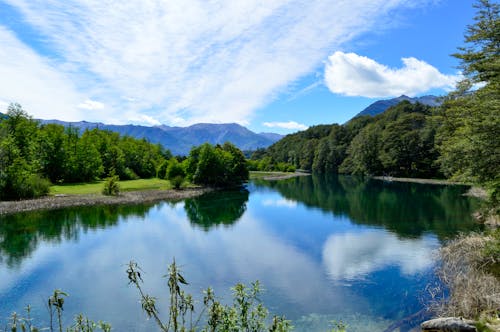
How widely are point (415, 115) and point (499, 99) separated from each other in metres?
Result: 86.4

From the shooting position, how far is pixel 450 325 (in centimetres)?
1190

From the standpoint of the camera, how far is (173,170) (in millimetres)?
67938

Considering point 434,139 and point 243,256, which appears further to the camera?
point 434,139

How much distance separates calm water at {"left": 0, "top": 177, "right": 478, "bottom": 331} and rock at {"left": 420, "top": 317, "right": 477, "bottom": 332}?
1.15 metres

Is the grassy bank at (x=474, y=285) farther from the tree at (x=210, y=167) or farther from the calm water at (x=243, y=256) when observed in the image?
the tree at (x=210, y=167)

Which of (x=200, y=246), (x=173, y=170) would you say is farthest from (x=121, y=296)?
(x=173, y=170)

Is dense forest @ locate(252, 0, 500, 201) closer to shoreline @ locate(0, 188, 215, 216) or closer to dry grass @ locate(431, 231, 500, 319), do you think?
dry grass @ locate(431, 231, 500, 319)

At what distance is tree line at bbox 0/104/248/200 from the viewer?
1764 inches

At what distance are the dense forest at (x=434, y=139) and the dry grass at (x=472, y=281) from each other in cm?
376

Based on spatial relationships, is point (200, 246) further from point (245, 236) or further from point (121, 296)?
point (121, 296)

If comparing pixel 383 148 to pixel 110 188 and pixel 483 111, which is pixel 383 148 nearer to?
pixel 110 188

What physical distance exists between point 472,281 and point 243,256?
13759 mm

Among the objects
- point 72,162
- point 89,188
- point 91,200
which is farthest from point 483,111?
point 72,162

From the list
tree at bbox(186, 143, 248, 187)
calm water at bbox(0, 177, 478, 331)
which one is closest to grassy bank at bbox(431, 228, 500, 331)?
calm water at bbox(0, 177, 478, 331)
